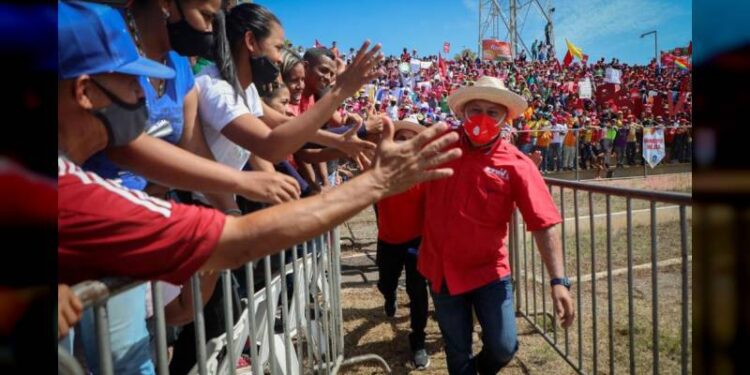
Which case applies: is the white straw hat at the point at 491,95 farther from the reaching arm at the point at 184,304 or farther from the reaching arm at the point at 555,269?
the reaching arm at the point at 184,304

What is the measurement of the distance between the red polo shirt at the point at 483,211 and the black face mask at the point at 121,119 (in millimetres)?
1845

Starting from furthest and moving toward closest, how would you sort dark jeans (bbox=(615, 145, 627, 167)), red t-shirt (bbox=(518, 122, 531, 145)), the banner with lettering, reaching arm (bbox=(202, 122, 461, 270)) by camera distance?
1. dark jeans (bbox=(615, 145, 627, 167))
2. the banner with lettering
3. red t-shirt (bbox=(518, 122, 531, 145))
4. reaching arm (bbox=(202, 122, 461, 270))

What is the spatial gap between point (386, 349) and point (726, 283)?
131 inches

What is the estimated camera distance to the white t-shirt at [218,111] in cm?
223

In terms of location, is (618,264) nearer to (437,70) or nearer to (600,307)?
(600,307)

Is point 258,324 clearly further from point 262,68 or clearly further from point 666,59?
point 666,59

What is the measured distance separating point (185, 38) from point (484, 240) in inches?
72.5

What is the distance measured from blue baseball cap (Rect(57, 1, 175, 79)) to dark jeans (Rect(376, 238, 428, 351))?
314 centimetres

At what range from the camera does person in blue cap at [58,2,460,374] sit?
114 centimetres

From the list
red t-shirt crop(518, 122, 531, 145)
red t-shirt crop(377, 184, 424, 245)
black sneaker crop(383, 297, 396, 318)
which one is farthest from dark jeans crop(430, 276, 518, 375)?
red t-shirt crop(518, 122, 531, 145)

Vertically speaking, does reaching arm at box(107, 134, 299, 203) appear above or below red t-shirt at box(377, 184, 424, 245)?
above

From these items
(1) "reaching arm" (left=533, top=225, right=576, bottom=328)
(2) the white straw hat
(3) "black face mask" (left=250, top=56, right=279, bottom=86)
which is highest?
(3) "black face mask" (left=250, top=56, right=279, bottom=86)

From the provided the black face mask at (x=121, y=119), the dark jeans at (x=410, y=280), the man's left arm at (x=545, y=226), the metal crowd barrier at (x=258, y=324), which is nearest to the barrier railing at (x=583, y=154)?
the dark jeans at (x=410, y=280)

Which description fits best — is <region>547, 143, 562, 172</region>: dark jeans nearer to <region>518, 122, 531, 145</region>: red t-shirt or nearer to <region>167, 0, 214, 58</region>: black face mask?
<region>518, 122, 531, 145</region>: red t-shirt
